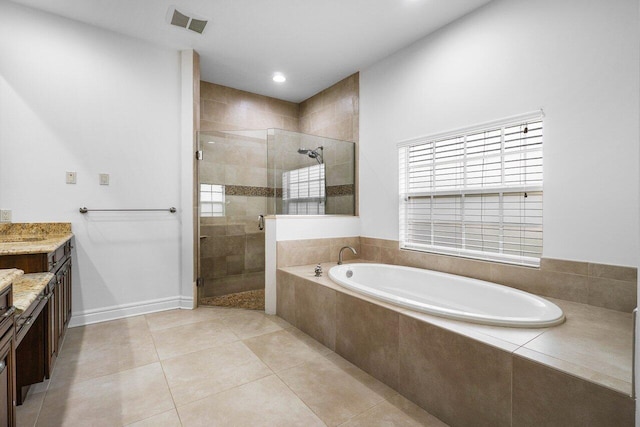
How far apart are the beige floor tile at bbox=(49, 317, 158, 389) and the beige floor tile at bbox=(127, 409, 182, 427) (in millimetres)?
629

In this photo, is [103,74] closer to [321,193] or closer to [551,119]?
[321,193]

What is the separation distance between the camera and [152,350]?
2.28 meters

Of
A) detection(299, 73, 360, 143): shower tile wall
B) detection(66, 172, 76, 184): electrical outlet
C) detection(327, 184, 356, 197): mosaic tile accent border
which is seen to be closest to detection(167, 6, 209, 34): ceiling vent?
detection(66, 172, 76, 184): electrical outlet

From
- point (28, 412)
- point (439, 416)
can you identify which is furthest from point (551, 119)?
point (28, 412)

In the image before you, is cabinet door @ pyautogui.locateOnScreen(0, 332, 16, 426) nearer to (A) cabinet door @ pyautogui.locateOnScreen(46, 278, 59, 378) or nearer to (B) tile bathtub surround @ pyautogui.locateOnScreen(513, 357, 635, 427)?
(A) cabinet door @ pyautogui.locateOnScreen(46, 278, 59, 378)

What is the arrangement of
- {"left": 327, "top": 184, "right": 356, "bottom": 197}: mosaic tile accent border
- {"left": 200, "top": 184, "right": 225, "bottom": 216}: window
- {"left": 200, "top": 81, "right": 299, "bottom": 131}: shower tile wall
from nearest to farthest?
{"left": 200, "top": 184, "right": 225, "bottom": 216}: window → {"left": 327, "top": 184, "right": 356, "bottom": 197}: mosaic tile accent border → {"left": 200, "top": 81, "right": 299, "bottom": 131}: shower tile wall

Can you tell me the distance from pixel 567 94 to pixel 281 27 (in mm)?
2246

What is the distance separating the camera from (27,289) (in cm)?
133

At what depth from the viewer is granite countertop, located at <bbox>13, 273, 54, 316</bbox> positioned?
3.73 feet

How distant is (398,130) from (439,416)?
7.91ft

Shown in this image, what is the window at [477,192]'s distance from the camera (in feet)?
7.23

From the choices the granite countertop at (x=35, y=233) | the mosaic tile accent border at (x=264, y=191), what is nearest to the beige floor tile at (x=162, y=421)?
the granite countertop at (x=35, y=233)

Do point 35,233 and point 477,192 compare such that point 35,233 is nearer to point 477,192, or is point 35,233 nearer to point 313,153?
point 313,153

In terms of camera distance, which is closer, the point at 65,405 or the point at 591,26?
the point at 65,405
